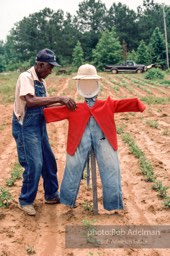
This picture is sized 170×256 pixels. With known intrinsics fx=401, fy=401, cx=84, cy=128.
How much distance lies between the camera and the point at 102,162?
15.1ft

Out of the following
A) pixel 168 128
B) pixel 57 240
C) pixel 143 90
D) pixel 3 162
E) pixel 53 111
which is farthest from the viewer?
pixel 143 90

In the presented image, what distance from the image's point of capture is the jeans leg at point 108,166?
4.58m

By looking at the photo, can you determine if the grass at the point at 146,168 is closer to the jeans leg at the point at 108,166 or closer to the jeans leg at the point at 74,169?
the jeans leg at the point at 108,166

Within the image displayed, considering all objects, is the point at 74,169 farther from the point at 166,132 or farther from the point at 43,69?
the point at 166,132

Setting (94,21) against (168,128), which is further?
(94,21)

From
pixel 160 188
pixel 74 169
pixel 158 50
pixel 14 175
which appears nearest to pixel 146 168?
pixel 160 188

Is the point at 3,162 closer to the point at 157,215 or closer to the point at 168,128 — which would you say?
the point at 157,215

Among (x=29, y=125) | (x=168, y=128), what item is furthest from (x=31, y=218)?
(x=168, y=128)

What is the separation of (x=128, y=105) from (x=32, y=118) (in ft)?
3.62

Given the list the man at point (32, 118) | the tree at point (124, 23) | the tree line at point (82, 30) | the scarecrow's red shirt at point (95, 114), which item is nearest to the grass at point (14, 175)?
the man at point (32, 118)

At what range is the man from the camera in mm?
4359

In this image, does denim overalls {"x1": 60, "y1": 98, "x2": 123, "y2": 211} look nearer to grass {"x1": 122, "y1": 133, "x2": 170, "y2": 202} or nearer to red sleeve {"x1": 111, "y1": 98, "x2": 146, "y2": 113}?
red sleeve {"x1": 111, "y1": 98, "x2": 146, "y2": 113}

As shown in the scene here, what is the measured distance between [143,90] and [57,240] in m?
15.6

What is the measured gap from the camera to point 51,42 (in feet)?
197
